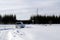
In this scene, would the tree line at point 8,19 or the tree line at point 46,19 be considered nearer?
the tree line at point 46,19

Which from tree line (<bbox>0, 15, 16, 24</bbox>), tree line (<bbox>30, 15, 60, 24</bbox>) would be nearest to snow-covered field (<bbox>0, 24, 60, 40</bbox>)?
tree line (<bbox>30, 15, 60, 24</bbox>)

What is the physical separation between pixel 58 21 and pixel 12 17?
29570 millimetres

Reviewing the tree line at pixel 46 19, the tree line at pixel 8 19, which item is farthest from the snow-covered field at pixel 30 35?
the tree line at pixel 8 19

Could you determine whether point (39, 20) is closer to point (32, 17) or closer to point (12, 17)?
point (32, 17)

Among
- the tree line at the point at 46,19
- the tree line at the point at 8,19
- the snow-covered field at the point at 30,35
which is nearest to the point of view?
the snow-covered field at the point at 30,35

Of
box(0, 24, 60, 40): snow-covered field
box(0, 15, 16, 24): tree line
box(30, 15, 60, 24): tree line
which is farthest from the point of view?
box(0, 15, 16, 24): tree line

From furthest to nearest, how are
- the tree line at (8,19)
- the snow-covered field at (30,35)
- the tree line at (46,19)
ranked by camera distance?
the tree line at (8,19) < the tree line at (46,19) < the snow-covered field at (30,35)

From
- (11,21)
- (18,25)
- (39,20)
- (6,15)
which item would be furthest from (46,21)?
(18,25)

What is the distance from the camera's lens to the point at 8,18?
344 feet

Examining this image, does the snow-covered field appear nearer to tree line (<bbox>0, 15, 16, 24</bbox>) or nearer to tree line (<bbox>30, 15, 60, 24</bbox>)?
tree line (<bbox>30, 15, 60, 24</bbox>)

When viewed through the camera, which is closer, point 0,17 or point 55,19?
point 55,19

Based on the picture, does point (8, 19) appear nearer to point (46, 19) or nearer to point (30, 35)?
point (46, 19)

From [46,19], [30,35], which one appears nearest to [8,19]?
[46,19]

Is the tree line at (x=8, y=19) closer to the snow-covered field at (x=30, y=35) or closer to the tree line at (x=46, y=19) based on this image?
the tree line at (x=46, y=19)
